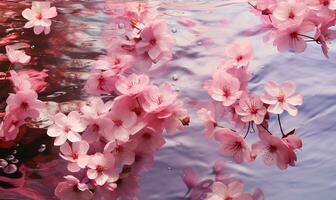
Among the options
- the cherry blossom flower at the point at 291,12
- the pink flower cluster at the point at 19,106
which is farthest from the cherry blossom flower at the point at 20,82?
the cherry blossom flower at the point at 291,12

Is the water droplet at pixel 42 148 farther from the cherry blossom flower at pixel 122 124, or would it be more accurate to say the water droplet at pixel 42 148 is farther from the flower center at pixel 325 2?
the flower center at pixel 325 2

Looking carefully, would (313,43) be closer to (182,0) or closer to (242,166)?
(242,166)

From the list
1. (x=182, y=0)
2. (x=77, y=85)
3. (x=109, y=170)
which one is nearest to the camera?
(x=109, y=170)

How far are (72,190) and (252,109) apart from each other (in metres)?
0.24

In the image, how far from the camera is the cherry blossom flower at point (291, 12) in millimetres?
650

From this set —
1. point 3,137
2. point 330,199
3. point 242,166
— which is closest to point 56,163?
point 3,137

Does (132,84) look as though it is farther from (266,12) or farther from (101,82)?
(266,12)

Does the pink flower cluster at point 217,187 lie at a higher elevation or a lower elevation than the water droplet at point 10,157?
higher

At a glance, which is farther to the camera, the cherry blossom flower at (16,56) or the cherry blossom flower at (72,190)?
the cherry blossom flower at (16,56)

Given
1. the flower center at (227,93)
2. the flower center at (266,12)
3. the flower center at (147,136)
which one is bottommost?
the flower center at (147,136)

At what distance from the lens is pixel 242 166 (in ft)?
2.27

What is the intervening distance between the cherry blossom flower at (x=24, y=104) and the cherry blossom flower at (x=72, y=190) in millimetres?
93

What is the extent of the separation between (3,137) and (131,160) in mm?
176

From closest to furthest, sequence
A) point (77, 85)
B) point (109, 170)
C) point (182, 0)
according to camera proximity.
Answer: point (109, 170) < point (77, 85) < point (182, 0)
